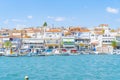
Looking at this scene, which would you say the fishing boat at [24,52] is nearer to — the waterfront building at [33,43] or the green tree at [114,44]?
the waterfront building at [33,43]

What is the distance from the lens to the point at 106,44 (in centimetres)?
8831

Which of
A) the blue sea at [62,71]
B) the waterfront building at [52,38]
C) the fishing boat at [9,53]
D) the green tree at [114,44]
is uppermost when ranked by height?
the waterfront building at [52,38]

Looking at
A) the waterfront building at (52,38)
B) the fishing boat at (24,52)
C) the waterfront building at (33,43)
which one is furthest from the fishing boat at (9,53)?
the waterfront building at (52,38)

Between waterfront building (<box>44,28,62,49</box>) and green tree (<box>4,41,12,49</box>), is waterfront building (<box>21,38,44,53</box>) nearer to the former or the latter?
waterfront building (<box>44,28,62,49</box>)

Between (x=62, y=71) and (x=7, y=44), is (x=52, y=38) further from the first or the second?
(x=62, y=71)

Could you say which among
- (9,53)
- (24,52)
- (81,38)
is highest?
(81,38)

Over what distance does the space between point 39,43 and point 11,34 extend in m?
11.0

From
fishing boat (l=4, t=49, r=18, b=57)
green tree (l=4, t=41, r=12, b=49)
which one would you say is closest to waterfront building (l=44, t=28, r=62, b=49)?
green tree (l=4, t=41, r=12, b=49)

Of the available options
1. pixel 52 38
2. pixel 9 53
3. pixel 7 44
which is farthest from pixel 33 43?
pixel 9 53

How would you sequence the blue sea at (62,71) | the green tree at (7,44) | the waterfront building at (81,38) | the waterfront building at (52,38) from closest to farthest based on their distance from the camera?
the blue sea at (62,71) → the green tree at (7,44) → the waterfront building at (52,38) → the waterfront building at (81,38)

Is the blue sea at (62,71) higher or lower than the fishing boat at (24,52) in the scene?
lower

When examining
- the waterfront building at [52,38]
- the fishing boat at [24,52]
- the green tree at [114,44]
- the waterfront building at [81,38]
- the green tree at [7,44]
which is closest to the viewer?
the fishing boat at [24,52]

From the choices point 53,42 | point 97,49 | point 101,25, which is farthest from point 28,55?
point 101,25

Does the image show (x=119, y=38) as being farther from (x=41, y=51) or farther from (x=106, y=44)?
(x=41, y=51)
